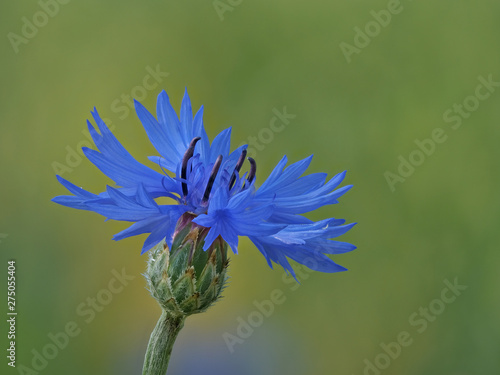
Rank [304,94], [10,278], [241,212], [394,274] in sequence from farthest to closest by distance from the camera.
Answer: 1. [304,94]
2. [394,274]
3. [10,278]
4. [241,212]

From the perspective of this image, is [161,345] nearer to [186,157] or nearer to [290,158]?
[186,157]

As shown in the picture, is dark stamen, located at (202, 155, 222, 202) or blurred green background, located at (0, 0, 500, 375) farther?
blurred green background, located at (0, 0, 500, 375)

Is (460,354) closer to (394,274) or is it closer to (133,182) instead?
(394,274)

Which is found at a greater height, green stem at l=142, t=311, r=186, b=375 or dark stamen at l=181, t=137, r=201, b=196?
dark stamen at l=181, t=137, r=201, b=196

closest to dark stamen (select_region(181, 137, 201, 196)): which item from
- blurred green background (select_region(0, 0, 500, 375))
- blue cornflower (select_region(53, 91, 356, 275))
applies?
blue cornflower (select_region(53, 91, 356, 275))

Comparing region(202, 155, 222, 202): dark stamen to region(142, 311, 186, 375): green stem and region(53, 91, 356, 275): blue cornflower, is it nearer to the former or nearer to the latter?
region(53, 91, 356, 275): blue cornflower

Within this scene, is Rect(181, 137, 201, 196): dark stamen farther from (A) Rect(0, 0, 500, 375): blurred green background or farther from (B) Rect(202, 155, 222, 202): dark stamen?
(A) Rect(0, 0, 500, 375): blurred green background

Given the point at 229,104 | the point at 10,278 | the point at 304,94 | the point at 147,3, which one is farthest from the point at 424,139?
the point at 10,278

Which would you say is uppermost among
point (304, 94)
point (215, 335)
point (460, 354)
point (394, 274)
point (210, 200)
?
point (304, 94)
